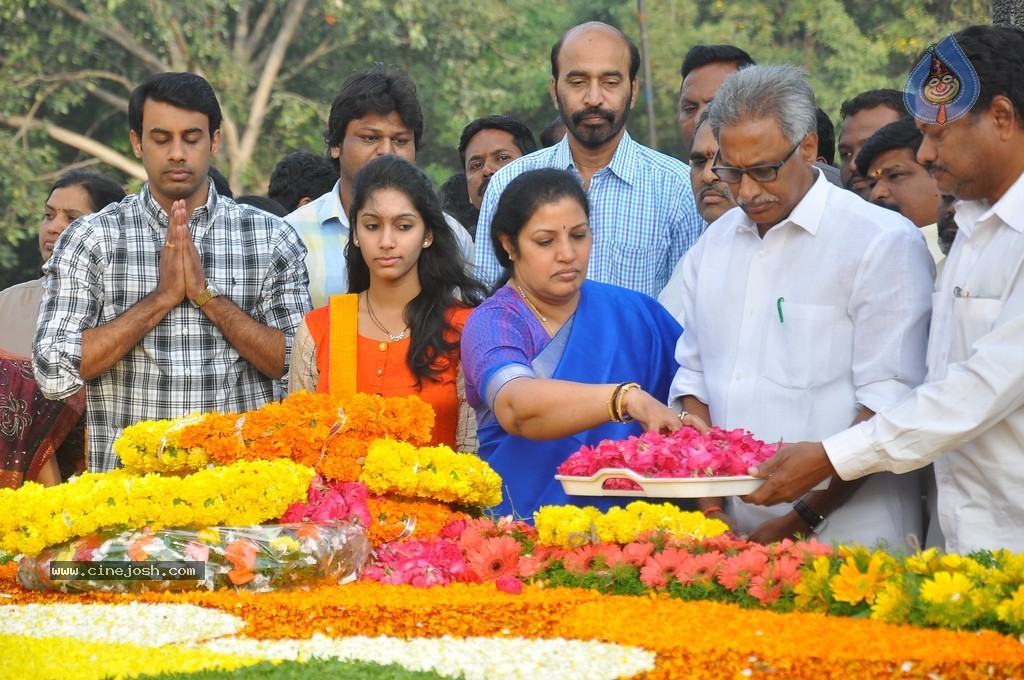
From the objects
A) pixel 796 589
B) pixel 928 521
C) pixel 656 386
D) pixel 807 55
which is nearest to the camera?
pixel 796 589

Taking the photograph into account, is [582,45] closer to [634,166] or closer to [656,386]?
[634,166]

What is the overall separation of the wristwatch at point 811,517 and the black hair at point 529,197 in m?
1.20

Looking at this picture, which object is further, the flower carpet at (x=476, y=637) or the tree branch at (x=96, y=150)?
the tree branch at (x=96, y=150)

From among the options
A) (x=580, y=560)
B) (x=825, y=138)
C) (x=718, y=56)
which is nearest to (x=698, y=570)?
(x=580, y=560)

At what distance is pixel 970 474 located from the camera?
3.35 m

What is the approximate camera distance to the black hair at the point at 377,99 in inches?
223

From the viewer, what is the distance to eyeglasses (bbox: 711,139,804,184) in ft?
12.0

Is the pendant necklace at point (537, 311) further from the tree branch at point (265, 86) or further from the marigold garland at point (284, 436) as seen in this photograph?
the tree branch at point (265, 86)

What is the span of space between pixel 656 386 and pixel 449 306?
Result: 0.87 meters

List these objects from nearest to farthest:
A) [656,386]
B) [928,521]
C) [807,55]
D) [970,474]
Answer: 1. [970,474]
2. [928,521]
3. [656,386]
4. [807,55]

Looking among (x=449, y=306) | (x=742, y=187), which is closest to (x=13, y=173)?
(x=449, y=306)

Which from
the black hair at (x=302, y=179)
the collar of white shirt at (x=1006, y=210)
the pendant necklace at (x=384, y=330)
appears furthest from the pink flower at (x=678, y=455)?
the black hair at (x=302, y=179)

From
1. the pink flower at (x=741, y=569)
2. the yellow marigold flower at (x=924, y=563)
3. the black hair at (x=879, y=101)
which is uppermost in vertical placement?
the black hair at (x=879, y=101)

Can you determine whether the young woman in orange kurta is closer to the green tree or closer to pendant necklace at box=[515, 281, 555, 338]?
pendant necklace at box=[515, 281, 555, 338]
